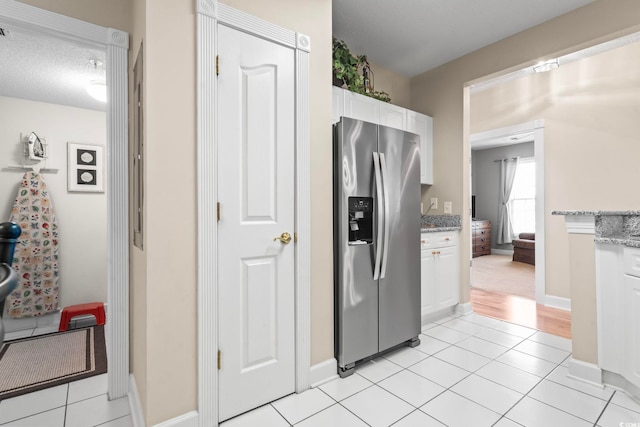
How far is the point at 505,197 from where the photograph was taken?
8.11 m

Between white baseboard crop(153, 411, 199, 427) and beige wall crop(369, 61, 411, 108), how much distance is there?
3.43 metres

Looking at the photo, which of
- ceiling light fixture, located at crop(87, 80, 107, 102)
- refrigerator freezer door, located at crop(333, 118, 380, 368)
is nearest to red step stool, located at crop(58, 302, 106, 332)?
ceiling light fixture, located at crop(87, 80, 107, 102)

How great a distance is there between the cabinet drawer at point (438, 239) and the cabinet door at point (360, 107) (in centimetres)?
127

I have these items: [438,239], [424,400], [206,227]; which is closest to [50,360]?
[206,227]

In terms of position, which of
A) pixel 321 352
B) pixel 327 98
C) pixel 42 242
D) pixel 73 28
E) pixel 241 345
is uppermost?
pixel 73 28

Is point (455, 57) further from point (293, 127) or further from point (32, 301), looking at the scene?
point (32, 301)

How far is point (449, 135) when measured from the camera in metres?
3.59

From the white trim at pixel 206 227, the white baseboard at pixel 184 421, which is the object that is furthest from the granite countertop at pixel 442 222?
the white baseboard at pixel 184 421

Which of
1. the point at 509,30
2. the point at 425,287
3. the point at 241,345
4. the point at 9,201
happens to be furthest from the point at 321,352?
the point at 9,201

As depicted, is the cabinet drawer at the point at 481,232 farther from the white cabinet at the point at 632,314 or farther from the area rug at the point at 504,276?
the white cabinet at the point at 632,314

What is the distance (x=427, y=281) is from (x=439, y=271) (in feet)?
0.70

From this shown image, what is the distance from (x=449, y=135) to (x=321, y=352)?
2777mm

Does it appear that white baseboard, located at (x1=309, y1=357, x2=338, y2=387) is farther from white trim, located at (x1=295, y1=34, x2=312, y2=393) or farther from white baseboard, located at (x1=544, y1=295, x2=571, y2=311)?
white baseboard, located at (x1=544, y1=295, x2=571, y2=311)

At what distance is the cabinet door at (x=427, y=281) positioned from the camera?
307cm
